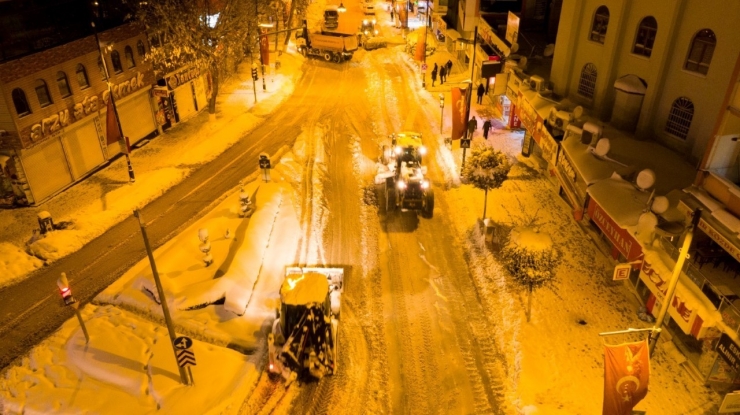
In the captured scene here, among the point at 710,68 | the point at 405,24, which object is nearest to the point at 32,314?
the point at 710,68

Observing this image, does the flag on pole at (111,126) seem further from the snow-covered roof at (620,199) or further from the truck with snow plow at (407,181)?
the snow-covered roof at (620,199)

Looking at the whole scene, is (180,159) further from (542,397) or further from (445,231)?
(542,397)

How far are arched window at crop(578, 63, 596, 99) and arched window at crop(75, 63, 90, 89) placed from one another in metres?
24.2

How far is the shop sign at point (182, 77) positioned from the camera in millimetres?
29497

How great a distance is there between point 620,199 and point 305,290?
1010cm

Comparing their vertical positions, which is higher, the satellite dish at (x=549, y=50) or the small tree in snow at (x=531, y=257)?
the satellite dish at (x=549, y=50)

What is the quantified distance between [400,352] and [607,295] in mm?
7380

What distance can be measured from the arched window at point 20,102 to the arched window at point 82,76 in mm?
3033

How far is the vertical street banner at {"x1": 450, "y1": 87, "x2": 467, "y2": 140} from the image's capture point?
22766 millimetres

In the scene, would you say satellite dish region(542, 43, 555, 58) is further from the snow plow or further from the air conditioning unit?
the snow plow

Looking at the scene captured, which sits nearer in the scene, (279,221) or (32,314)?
(32,314)

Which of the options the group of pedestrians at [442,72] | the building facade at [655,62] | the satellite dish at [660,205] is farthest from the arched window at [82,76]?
the satellite dish at [660,205]

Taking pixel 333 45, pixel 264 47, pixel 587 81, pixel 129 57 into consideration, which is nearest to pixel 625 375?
pixel 587 81

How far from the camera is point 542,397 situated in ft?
41.2
